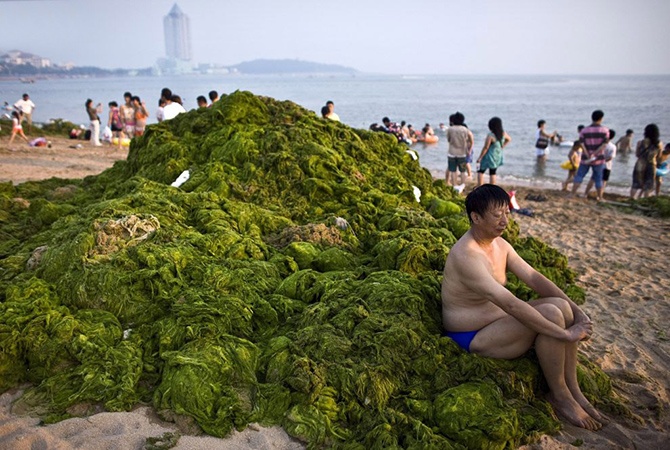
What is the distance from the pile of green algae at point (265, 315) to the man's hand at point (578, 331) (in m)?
0.46

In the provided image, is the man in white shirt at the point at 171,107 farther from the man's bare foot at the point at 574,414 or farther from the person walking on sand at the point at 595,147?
the man's bare foot at the point at 574,414

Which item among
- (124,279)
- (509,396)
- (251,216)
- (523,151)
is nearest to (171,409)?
(124,279)

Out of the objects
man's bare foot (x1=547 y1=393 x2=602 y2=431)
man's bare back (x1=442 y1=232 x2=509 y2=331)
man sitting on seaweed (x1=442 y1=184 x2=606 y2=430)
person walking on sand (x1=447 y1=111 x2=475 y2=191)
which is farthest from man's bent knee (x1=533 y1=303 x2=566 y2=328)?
person walking on sand (x1=447 y1=111 x2=475 y2=191)

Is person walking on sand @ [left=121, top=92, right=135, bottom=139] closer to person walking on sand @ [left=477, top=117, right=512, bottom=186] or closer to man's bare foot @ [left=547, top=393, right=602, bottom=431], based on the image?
person walking on sand @ [left=477, top=117, right=512, bottom=186]

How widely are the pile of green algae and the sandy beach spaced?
4.9 inches

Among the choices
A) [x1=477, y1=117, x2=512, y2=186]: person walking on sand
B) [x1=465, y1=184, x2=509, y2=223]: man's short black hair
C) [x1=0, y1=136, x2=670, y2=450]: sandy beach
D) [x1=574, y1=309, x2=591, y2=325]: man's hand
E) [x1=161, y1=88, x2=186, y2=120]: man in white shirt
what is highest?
[x1=161, y1=88, x2=186, y2=120]: man in white shirt

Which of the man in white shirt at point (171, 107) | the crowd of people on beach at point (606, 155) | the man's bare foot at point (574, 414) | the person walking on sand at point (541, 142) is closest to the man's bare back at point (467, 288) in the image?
the man's bare foot at point (574, 414)

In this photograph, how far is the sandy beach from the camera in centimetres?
305

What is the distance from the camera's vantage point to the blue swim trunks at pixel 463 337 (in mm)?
3715

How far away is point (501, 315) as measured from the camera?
3.62 m

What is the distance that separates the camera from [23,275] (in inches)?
180

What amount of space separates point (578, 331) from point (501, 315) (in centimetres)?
51

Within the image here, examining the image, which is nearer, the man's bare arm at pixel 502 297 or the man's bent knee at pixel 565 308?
the man's bare arm at pixel 502 297

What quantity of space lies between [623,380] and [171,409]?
358cm
